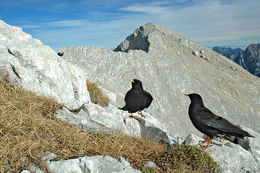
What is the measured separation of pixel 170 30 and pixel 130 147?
86262 millimetres

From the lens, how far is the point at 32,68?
1002 cm

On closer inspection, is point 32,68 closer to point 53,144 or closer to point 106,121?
point 106,121

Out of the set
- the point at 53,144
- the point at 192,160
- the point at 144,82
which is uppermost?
the point at 53,144

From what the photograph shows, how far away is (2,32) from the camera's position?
11.9 meters

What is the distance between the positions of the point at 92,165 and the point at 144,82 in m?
50.0

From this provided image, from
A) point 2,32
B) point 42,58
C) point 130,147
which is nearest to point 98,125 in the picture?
point 130,147

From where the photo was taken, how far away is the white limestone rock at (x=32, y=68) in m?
8.83

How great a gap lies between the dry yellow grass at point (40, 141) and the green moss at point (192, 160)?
575 mm

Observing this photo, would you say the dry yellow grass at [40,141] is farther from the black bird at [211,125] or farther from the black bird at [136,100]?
the black bird at [136,100]

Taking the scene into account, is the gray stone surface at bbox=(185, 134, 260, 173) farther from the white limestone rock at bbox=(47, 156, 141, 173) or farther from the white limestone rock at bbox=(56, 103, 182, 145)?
the white limestone rock at bbox=(47, 156, 141, 173)

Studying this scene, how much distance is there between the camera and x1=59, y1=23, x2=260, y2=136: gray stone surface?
49844 millimetres

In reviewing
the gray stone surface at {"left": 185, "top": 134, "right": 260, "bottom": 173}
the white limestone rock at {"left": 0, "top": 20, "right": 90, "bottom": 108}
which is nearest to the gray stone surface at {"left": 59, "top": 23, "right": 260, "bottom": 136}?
the white limestone rock at {"left": 0, "top": 20, "right": 90, "bottom": 108}

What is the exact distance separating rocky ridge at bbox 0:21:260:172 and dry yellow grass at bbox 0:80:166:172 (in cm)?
49

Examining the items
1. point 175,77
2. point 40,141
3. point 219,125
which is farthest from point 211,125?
point 175,77
